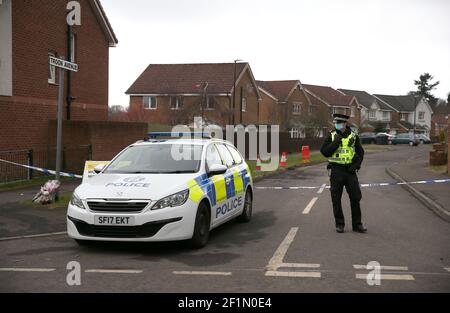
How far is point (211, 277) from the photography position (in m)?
6.00

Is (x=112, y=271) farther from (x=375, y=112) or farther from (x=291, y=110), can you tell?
(x=375, y=112)

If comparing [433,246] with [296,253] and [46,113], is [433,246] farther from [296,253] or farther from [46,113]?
[46,113]

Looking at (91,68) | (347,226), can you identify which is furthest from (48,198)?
(91,68)

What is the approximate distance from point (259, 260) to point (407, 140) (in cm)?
A: 6135

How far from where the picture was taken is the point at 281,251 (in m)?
7.43

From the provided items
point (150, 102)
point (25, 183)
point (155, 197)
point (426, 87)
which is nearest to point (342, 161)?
point (155, 197)

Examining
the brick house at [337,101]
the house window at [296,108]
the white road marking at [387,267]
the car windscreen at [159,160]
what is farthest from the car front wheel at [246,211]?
the brick house at [337,101]

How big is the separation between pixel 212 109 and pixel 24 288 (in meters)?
41.7

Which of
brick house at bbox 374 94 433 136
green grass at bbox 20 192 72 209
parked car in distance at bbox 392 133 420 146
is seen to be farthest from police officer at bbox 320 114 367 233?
brick house at bbox 374 94 433 136

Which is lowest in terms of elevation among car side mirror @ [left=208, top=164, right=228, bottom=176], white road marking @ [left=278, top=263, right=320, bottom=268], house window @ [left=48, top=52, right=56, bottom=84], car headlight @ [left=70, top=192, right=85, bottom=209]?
white road marking @ [left=278, top=263, right=320, bottom=268]

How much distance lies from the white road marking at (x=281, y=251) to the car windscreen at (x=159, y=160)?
5.51ft

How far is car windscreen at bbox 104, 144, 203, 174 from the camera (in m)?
8.25

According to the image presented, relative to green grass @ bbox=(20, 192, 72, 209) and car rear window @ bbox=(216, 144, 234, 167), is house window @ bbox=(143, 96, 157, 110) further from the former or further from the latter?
car rear window @ bbox=(216, 144, 234, 167)

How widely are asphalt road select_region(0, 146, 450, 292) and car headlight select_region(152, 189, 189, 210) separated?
65cm
